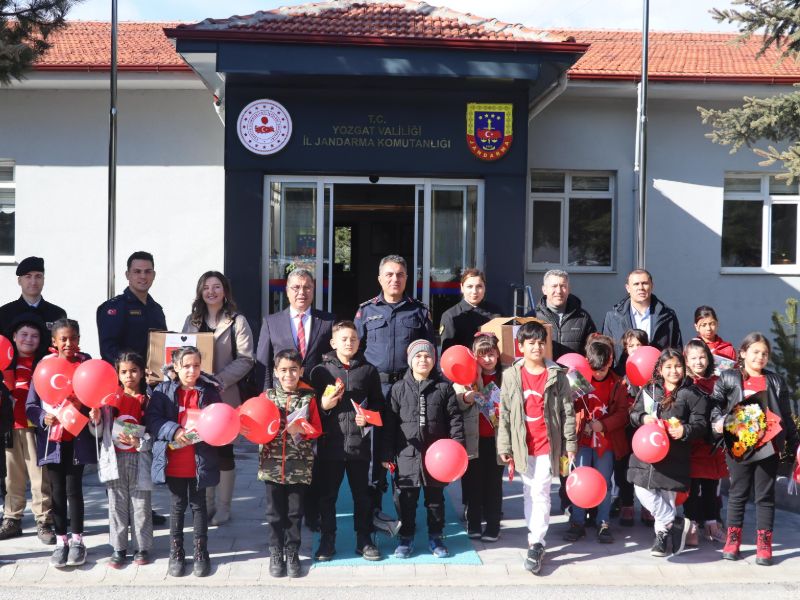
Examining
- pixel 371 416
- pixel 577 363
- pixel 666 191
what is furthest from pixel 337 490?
pixel 666 191

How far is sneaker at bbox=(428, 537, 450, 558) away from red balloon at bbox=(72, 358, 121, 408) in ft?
7.27

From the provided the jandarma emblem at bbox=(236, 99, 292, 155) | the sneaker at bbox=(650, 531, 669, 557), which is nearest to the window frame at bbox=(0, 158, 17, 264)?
the jandarma emblem at bbox=(236, 99, 292, 155)

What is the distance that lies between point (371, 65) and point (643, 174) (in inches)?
142

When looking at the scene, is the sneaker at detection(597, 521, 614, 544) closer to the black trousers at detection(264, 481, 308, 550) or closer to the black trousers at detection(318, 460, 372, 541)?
the black trousers at detection(318, 460, 372, 541)

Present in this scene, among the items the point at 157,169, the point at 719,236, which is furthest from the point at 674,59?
the point at 157,169

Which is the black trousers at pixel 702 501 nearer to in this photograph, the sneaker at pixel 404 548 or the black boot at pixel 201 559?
the sneaker at pixel 404 548

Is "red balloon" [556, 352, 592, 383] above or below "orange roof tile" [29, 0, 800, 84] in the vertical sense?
below

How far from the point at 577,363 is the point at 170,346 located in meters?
2.70

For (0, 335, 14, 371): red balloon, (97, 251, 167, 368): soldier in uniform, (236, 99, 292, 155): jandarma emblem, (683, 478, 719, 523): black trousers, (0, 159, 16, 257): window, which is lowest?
(683, 478, 719, 523): black trousers

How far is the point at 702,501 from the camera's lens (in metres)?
5.90

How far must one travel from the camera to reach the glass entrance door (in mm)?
10234

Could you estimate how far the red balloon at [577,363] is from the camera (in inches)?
224

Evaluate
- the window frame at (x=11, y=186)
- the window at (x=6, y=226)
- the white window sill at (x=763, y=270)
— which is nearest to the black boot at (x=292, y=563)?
the window frame at (x=11, y=186)

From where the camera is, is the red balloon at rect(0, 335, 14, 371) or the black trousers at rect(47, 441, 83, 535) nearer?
the black trousers at rect(47, 441, 83, 535)
